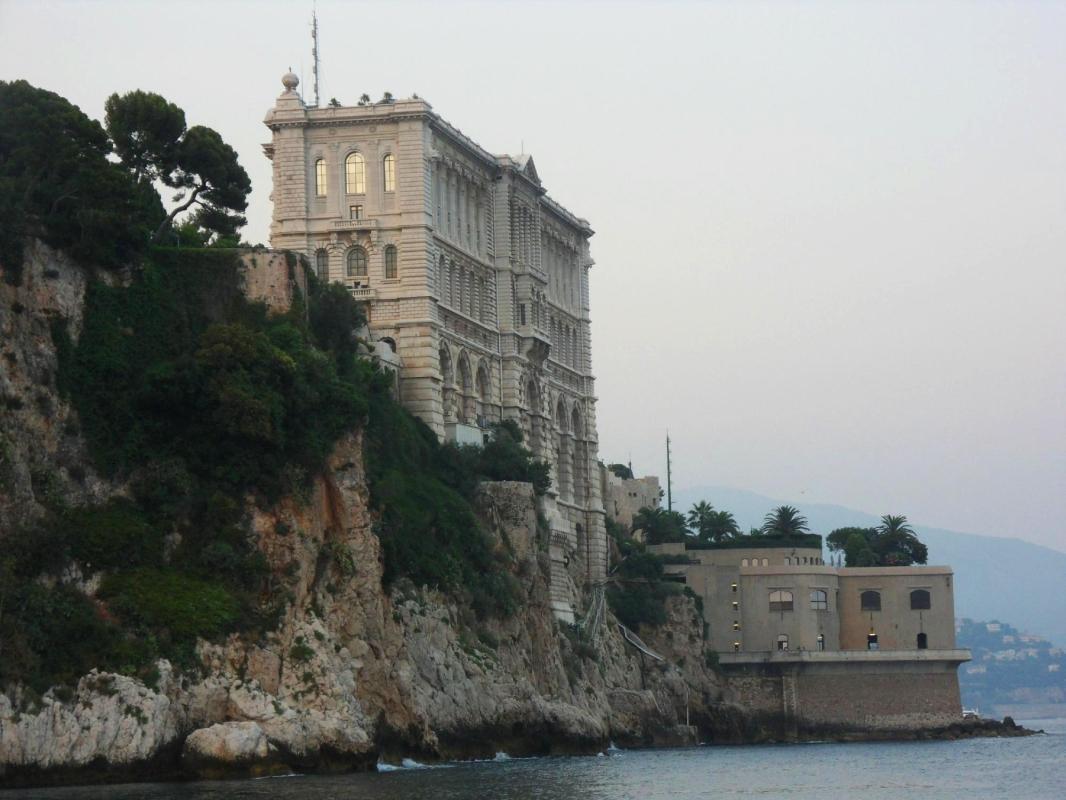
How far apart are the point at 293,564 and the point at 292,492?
257 cm

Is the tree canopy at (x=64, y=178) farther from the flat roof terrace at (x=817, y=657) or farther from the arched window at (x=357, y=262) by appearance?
the flat roof terrace at (x=817, y=657)

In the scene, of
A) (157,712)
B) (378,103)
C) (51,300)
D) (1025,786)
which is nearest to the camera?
(157,712)

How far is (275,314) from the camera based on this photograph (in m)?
79.9

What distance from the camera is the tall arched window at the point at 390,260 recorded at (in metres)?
97.3

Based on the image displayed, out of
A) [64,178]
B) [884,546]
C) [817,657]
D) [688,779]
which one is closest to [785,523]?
[884,546]

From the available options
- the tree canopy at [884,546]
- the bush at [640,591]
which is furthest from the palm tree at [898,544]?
the bush at [640,591]

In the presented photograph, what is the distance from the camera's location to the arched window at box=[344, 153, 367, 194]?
98.2 m

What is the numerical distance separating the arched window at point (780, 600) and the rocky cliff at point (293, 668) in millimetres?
29804

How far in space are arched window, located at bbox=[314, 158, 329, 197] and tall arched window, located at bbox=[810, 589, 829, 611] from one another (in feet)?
130

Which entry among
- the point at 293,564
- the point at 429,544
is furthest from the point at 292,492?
the point at 429,544

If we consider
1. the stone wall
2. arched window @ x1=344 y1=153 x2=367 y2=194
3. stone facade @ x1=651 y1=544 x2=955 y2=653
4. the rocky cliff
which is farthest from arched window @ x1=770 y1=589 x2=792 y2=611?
arched window @ x1=344 y1=153 x2=367 y2=194

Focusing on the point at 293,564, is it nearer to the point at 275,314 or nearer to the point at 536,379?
the point at 275,314

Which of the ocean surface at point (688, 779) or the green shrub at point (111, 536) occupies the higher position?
the green shrub at point (111, 536)

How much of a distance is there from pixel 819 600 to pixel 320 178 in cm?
4054
